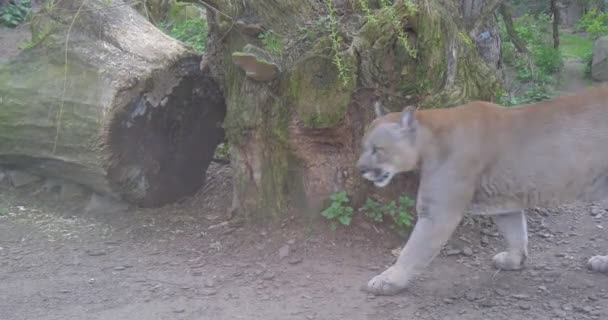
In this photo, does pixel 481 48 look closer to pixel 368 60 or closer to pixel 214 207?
pixel 368 60

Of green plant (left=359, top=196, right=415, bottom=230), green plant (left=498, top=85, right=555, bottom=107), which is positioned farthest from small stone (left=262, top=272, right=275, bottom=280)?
green plant (left=498, top=85, right=555, bottom=107)

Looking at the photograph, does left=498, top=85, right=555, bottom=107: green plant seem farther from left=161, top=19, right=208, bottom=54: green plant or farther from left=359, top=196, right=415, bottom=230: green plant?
left=161, top=19, right=208, bottom=54: green plant

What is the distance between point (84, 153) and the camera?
631 centimetres

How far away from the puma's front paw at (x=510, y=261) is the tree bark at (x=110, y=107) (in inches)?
114

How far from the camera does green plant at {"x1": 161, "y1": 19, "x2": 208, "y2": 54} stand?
10437 millimetres

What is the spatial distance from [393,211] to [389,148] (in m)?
0.73

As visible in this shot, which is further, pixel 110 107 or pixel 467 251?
pixel 110 107

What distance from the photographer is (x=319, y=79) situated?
18.7ft

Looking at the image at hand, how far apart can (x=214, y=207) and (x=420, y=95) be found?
219 centimetres

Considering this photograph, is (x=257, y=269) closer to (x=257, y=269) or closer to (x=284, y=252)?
(x=257, y=269)

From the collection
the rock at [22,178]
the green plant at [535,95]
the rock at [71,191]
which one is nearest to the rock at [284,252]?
the rock at [71,191]

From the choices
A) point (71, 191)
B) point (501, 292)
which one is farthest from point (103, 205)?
point (501, 292)

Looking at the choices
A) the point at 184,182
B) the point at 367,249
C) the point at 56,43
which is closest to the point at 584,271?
the point at 367,249

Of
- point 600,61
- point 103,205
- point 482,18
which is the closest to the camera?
point 482,18
